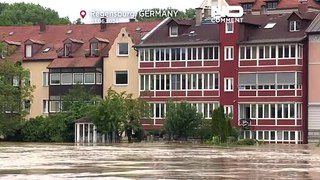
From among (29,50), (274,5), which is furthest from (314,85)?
(29,50)

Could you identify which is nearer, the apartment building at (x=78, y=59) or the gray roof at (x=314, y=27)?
the gray roof at (x=314, y=27)

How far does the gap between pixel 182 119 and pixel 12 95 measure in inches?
800

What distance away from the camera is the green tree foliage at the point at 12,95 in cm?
10088

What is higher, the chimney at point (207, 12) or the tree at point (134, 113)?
the chimney at point (207, 12)

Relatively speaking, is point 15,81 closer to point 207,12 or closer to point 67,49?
point 67,49

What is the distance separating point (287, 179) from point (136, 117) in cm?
6206

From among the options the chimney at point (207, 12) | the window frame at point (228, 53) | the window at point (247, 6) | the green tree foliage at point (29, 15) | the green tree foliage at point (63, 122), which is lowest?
the green tree foliage at point (63, 122)

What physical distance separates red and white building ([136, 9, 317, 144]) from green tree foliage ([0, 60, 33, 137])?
1346 cm

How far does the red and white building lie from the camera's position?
320 feet

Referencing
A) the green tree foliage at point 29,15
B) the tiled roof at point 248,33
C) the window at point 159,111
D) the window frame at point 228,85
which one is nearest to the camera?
the tiled roof at point 248,33

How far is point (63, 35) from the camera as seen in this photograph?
117 m

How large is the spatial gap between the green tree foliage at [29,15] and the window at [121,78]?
182 ft

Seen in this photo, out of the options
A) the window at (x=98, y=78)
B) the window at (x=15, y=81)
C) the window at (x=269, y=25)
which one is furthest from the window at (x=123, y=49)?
the window at (x=269, y=25)

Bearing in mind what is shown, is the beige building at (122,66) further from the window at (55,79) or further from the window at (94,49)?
the window at (55,79)
